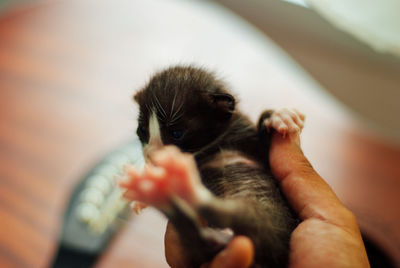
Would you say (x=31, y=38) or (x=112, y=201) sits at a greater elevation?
(x=31, y=38)

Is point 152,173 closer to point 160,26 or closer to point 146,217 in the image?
point 146,217

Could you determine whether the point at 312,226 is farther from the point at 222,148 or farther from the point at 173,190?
the point at 173,190

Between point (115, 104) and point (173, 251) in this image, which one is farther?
point (115, 104)

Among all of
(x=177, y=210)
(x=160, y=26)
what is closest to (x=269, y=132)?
(x=177, y=210)

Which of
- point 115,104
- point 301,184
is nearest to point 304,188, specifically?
point 301,184

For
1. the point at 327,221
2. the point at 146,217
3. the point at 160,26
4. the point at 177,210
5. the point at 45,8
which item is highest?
the point at 45,8

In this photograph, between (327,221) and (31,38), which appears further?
(31,38)

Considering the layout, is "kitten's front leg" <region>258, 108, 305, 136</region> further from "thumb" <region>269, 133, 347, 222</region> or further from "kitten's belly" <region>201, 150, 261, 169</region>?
"kitten's belly" <region>201, 150, 261, 169</region>
